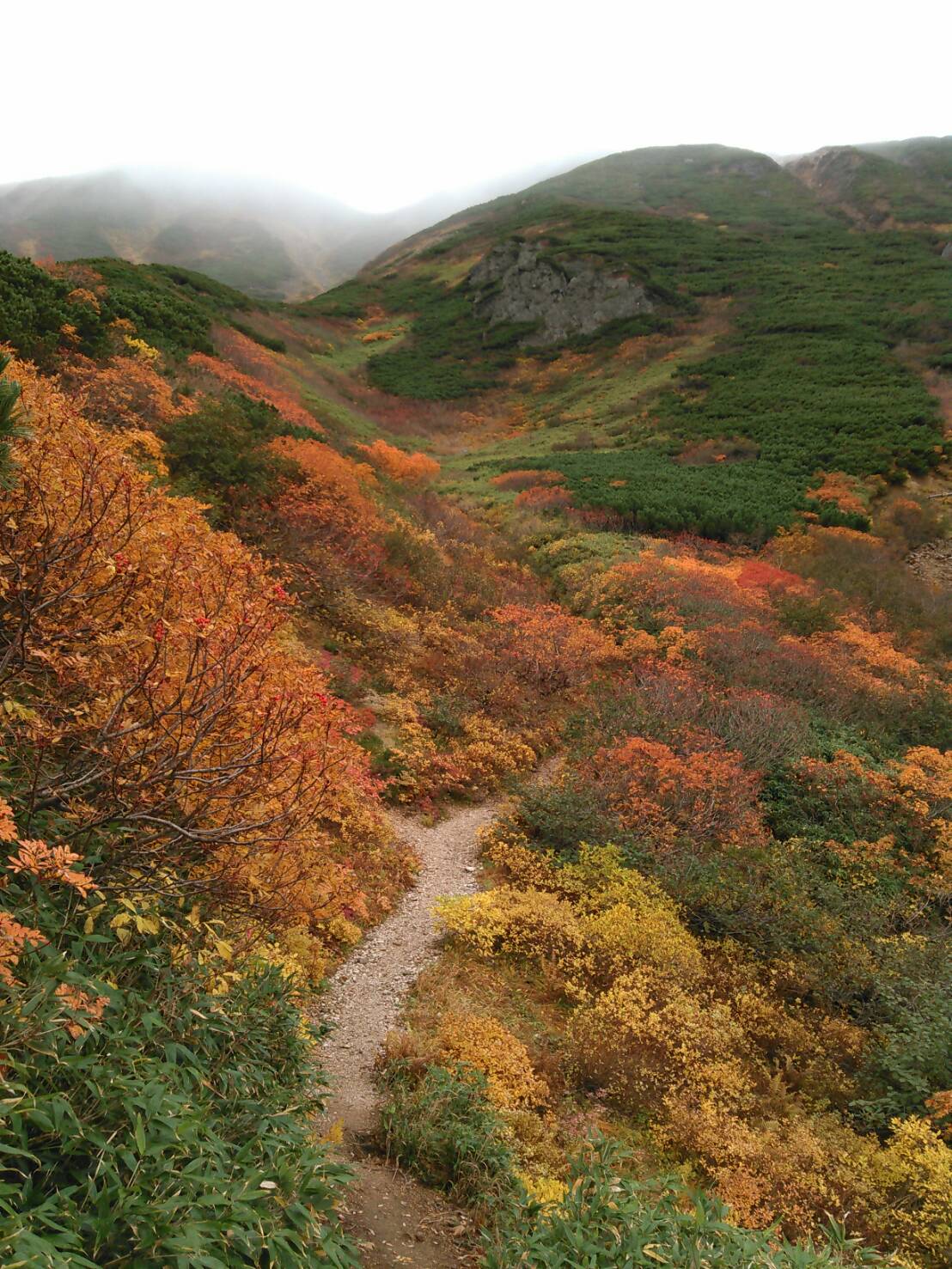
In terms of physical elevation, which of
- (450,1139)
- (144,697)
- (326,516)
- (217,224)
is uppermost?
(217,224)

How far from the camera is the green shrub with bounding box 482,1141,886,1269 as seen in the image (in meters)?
3.07

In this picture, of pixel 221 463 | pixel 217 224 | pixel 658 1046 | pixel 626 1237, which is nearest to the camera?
pixel 626 1237

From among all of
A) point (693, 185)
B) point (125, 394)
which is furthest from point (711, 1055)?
point (693, 185)

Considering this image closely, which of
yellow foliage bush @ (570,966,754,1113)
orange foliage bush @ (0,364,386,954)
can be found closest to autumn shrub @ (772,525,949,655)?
yellow foliage bush @ (570,966,754,1113)

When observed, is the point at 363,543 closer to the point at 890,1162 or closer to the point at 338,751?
the point at 338,751

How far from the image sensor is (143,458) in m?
10.8

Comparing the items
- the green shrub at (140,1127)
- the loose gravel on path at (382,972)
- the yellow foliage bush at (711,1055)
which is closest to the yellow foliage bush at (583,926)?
the yellow foliage bush at (711,1055)

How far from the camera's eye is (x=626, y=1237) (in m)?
3.20

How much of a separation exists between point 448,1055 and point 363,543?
10710 mm

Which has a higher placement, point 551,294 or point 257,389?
point 551,294

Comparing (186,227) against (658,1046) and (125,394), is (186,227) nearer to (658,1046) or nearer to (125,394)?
(125,394)

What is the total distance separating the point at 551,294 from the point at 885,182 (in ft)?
133

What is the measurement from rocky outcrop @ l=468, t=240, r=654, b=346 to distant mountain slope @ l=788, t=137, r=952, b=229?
2762 centimetres

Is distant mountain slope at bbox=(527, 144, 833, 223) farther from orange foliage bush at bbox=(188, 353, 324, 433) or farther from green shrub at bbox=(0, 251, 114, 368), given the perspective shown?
green shrub at bbox=(0, 251, 114, 368)
